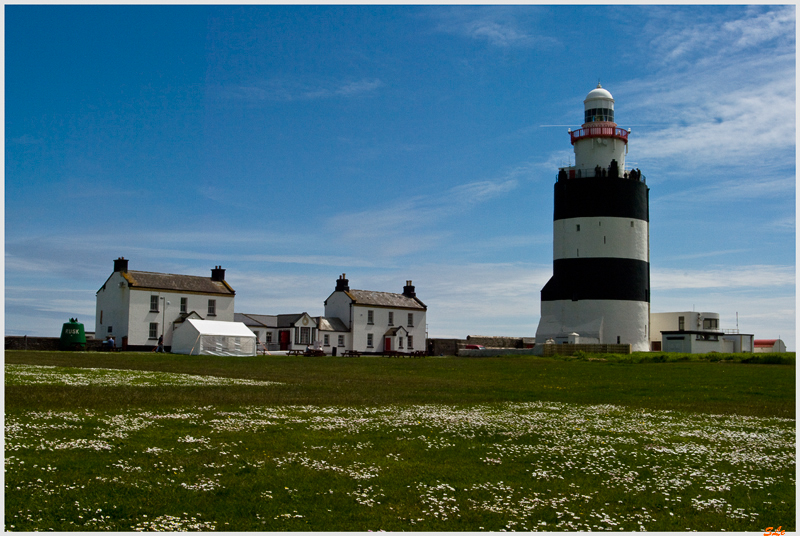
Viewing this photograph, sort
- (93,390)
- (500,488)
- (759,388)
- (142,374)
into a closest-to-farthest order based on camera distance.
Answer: (500,488) < (93,390) < (759,388) < (142,374)

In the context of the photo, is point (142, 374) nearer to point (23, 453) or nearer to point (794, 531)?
point (23, 453)

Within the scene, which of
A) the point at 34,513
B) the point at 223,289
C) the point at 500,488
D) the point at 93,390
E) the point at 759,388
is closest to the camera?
the point at 34,513

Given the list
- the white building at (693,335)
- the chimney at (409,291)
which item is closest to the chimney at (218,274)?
the chimney at (409,291)

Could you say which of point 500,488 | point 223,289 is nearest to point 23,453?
point 500,488

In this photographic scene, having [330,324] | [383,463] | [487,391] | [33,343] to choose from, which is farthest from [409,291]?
[383,463]

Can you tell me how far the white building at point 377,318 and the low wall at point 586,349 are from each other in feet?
76.4

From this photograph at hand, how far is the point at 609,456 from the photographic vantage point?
12578 millimetres

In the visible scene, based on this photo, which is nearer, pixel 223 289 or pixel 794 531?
pixel 794 531

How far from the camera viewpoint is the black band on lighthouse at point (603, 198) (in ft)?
198

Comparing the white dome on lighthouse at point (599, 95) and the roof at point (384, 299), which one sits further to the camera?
the roof at point (384, 299)

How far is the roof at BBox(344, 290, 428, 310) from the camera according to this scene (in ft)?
256

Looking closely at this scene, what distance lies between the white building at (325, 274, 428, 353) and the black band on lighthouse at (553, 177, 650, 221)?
2423 centimetres

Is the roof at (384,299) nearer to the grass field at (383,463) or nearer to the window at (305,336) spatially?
the window at (305,336)

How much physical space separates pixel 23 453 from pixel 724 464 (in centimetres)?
1106
